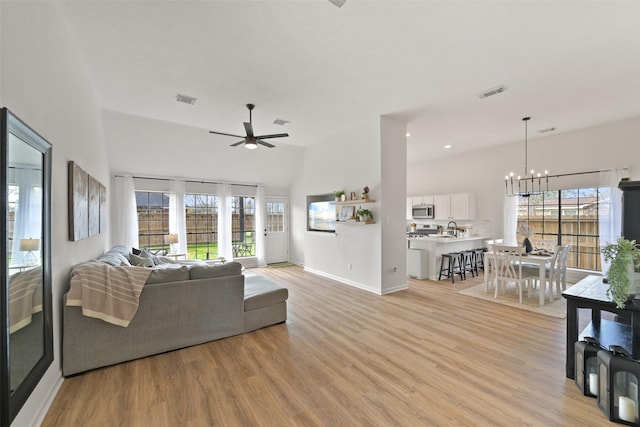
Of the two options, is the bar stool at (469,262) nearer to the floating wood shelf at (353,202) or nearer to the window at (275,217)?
the floating wood shelf at (353,202)

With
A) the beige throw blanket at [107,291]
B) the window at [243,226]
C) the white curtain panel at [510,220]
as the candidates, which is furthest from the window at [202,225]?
the white curtain panel at [510,220]

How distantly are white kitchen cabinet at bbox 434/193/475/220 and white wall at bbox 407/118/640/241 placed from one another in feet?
0.76

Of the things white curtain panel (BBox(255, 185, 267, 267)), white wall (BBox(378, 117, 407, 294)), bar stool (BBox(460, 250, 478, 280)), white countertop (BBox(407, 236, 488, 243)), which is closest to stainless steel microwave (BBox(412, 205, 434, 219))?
white countertop (BBox(407, 236, 488, 243))

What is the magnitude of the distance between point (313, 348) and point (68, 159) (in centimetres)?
309

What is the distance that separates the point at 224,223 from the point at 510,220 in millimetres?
6953

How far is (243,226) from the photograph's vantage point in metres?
7.69

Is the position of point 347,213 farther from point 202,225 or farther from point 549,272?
point 202,225

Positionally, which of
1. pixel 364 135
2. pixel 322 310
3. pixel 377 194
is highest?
pixel 364 135

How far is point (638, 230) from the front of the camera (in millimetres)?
2635

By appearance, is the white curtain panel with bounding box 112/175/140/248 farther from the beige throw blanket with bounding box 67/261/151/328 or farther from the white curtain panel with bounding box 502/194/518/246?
the white curtain panel with bounding box 502/194/518/246

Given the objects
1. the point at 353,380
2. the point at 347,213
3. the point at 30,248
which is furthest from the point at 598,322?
the point at 30,248

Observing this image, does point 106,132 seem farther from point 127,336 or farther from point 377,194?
point 377,194

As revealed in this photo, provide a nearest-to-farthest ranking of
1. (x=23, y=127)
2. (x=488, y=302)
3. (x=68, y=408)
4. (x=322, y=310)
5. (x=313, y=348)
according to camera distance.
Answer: (x=23, y=127), (x=68, y=408), (x=313, y=348), (x=322, y=310), (x=488, y=302)

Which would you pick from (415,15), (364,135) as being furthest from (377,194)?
(415,15)
